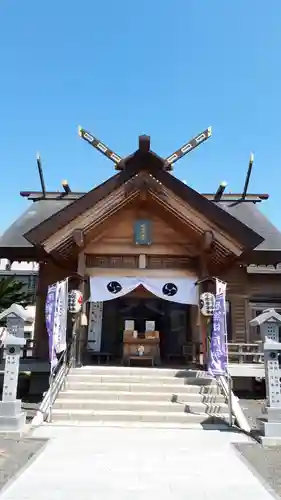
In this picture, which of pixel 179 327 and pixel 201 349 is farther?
pixel 179 327

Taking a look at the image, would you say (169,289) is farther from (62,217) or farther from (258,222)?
(258,222)

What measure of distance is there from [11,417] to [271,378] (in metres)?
5.27

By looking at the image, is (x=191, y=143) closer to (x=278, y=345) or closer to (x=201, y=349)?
(x=201, y=349)

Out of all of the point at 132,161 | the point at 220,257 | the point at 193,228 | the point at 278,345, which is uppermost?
the point at 132,161

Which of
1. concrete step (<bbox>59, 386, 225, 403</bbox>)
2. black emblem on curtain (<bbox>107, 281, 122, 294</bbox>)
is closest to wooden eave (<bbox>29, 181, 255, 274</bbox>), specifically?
black emblem on curtain (<bbox>107, 281, 122, 294</bbox>)

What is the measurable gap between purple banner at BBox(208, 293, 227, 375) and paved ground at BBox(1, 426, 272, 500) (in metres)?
2.01

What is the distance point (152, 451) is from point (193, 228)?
697 centimetres

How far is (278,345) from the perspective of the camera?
315 inches

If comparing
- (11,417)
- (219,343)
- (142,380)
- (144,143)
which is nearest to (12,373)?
(11,417)

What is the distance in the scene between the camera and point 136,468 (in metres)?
5.48

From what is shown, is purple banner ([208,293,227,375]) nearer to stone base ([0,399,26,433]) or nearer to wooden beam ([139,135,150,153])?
stone base ([0,399,26,433])

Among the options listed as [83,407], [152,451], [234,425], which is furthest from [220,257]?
[152,451]

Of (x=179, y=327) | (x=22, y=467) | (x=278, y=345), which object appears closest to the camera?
(x=22, y=467)

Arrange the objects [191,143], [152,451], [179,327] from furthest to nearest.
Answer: [191,143] → [179,327] → [152,451]
